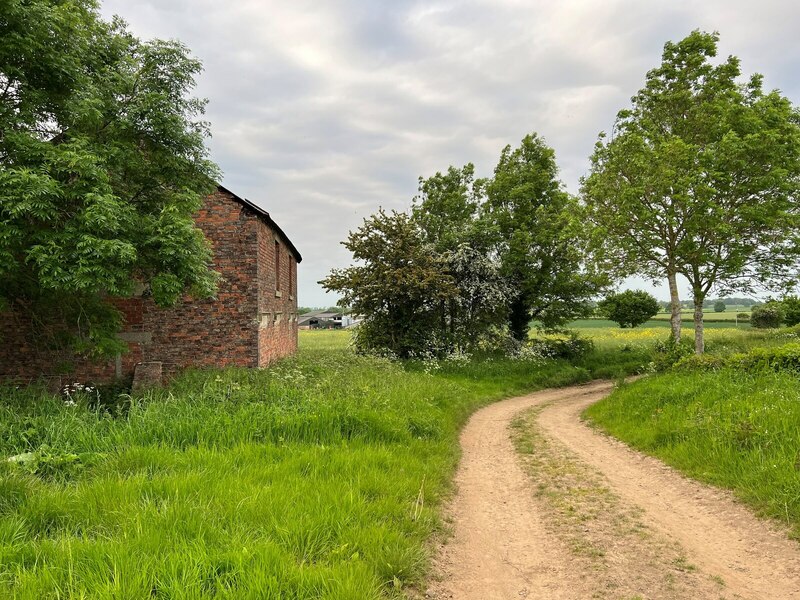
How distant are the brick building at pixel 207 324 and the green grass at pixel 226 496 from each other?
12.0ft

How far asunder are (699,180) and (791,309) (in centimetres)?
2598

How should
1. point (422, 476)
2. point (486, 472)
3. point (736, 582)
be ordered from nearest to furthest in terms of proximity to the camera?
point (736, 582) < point (422, 476) < point (486, 472)

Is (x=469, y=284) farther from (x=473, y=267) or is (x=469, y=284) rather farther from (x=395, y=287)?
(x=395, y=287)

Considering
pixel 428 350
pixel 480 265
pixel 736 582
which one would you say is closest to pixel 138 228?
pixel 736 582

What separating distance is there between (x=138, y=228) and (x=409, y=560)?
8.30 metres

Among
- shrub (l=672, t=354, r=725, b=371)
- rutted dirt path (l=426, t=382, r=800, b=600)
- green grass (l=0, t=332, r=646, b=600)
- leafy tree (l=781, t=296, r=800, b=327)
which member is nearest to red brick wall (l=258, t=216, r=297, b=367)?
green grass (l=0, t=332, r=646, b=600)

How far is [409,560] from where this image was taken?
386cm

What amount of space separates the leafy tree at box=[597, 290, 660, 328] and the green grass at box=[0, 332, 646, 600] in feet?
114

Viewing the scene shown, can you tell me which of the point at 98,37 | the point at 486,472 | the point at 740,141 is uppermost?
the point at 98,37

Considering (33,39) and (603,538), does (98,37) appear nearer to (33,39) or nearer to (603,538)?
(33,39)

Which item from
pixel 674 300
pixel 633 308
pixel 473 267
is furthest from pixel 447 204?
pixel 633 308

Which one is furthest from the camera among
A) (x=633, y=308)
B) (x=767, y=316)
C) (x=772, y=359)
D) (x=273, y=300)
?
(x=633, y=308)

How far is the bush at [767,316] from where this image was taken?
30.8 m

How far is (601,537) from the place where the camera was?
181 inches
